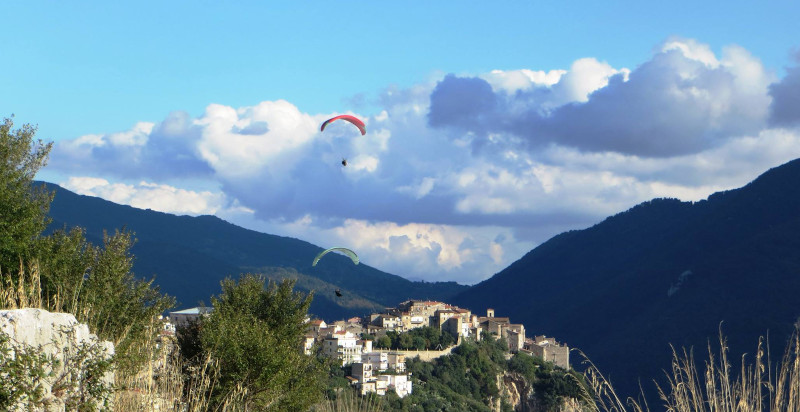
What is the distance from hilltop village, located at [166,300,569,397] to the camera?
91.6 meters

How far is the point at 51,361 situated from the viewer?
25.1 ft

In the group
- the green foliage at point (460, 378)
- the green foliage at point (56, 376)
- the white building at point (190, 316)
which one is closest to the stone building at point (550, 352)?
the green foliage at point (460, 378)

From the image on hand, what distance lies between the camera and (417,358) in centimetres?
10106

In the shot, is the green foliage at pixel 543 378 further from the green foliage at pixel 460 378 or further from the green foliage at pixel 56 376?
the green foliage at pixel 56 376

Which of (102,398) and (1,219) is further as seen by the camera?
(1,219)

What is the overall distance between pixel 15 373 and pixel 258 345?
14363 mm

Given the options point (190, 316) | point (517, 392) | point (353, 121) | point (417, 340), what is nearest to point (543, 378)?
point (517, 392)

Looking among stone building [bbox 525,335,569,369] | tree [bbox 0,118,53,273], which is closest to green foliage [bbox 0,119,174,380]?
tree [bbox 0,118,53,273]

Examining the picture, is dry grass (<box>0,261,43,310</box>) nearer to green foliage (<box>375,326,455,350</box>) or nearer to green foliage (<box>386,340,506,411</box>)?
green foliage (<box>386,340,506,411</box>)

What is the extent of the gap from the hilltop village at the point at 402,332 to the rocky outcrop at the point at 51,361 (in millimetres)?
78595

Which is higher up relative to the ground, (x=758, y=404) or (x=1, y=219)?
(x=1, y=219)

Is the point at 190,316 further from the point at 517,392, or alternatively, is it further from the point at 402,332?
the point at 402,332

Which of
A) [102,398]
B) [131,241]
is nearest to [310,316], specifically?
[131,241]

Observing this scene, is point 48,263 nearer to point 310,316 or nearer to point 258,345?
point 258,345
